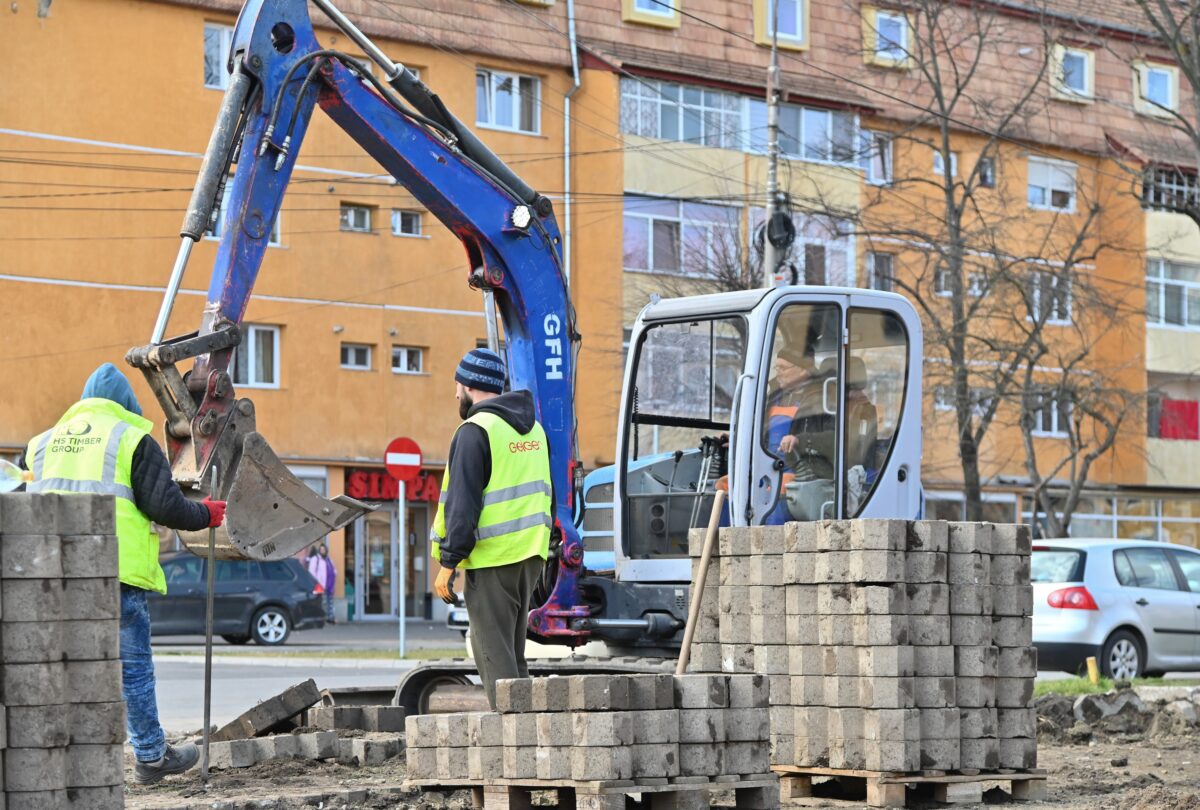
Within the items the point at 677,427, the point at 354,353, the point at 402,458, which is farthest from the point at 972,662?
the point at 354,353

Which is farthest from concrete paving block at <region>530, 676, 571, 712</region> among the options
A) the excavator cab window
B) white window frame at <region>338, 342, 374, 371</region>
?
white window frame at <region>338, 342, 374, 371</region>

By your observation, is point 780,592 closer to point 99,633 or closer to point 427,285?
point 99,633

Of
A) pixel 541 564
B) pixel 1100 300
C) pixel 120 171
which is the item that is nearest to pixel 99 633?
pixel 541 564

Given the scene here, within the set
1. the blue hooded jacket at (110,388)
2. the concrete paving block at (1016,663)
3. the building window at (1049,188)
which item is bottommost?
the concrete paving block at (1016,663)

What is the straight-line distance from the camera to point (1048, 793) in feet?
34.8

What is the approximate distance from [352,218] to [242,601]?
10560 mm

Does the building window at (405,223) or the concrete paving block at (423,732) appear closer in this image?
the concrete paving block at (423,732)

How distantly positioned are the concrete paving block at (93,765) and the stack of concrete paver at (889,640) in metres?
3.95

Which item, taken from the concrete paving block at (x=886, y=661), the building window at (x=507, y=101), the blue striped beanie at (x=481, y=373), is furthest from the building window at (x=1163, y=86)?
the blue striped beanie at (x=481, y=373)

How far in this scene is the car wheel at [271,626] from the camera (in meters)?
30.7

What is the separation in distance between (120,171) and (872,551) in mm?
27750

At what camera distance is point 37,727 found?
7219 mm

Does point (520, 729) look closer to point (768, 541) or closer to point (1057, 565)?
point (768, 541)

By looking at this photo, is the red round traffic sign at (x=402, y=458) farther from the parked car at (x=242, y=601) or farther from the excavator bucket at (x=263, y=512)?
the excavator bucket at (x=263, y=512)
